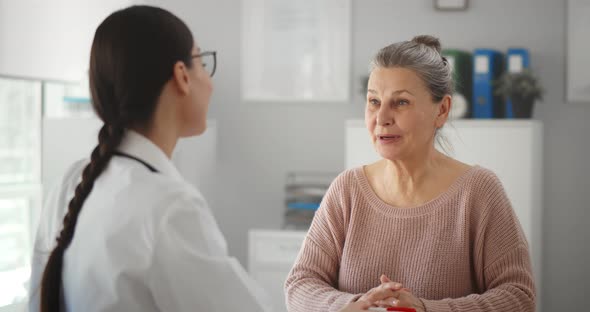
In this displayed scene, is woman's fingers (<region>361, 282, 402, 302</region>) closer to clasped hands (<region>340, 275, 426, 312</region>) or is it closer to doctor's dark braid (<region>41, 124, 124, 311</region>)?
clasped hands (<region>340, 275, 426, 312</region>)

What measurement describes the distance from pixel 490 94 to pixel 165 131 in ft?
9.60

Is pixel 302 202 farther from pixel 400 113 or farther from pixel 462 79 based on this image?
pixel 400 113

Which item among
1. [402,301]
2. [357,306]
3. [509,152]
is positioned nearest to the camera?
[357,306]

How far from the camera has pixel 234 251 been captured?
179 inches

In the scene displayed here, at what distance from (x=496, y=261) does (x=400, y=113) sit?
1.48ft

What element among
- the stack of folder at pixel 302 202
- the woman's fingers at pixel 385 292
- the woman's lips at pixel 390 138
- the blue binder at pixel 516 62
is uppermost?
the blue binder at pixel 516 62

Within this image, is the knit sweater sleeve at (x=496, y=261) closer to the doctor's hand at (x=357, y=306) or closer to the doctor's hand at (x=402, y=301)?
the doctor's hand at (x=402, y=301)

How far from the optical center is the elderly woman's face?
1.87 m

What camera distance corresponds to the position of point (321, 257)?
6.21 ft

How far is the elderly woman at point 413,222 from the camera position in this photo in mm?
1766

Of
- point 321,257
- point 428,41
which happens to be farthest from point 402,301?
point 428,41

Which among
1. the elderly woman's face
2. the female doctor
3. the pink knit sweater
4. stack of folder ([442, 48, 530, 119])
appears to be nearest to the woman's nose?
the elderly woman's face

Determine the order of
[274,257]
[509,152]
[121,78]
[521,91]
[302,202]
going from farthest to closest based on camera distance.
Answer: [302,202] → [274,257] → [521,91] → [509,152] → [121,78]

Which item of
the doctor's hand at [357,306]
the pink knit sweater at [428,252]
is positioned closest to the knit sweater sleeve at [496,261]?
the pink knit sweater at [428,252]
